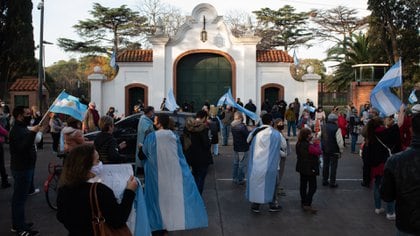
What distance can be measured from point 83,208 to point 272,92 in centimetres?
2246

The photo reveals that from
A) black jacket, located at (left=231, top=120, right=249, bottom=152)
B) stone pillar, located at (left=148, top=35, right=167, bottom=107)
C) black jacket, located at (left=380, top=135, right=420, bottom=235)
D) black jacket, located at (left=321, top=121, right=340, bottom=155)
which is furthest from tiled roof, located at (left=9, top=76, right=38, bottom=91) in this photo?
black jacket, located at (left=380, top=135, right=420, bottom=235)

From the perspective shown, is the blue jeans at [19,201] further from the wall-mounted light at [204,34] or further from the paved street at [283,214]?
the wall-mounted light at [204,34]

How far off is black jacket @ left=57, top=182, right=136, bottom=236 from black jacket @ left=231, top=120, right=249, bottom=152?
6223 mm

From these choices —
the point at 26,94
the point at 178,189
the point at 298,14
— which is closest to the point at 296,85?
the point at 26,94

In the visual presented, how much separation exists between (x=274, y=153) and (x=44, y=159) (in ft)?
30.1

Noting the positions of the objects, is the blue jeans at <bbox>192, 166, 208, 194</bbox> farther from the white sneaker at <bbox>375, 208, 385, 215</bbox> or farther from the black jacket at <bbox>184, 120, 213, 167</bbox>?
the white sneaker at <bbox>375, 208, 385, 215</bbox>

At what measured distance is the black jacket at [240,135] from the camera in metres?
9.49

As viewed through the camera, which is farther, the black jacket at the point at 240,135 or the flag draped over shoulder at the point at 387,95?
the flag draped over shoulder at the point at 387,95

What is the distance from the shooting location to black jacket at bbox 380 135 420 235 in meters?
3.65

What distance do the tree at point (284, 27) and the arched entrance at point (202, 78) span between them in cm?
2479

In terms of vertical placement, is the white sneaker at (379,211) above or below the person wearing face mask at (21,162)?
below

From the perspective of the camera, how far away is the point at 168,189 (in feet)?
19.5

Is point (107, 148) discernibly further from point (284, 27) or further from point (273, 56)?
point (284, 27)

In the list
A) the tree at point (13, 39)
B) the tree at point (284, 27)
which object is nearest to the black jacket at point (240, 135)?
the tree at point (13, 39)
